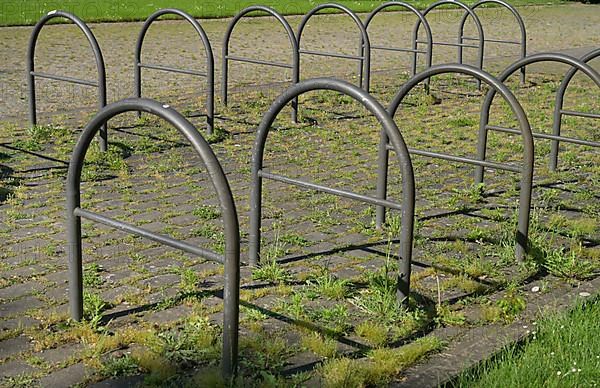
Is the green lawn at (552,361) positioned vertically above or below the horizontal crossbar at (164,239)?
below

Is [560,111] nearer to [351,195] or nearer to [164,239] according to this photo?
[351,195]

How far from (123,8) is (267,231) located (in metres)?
15.2

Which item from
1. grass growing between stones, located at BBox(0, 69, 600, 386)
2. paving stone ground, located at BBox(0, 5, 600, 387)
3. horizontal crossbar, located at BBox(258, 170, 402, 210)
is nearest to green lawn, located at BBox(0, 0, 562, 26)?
paving stone ground, located at BBox(0, 5, 600, 387)

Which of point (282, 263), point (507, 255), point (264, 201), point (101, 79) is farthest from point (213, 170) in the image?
point (101, 79)

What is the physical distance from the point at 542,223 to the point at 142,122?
160 inches

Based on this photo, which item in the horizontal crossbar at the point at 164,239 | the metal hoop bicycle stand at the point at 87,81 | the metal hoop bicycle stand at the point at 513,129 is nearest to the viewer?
the horizontal crossbar at the point at 164,239

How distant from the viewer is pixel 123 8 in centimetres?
1966

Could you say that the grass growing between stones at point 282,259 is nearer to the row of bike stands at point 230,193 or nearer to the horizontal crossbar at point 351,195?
the row of bike stands at point 230,193

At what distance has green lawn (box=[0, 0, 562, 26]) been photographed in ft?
57.0

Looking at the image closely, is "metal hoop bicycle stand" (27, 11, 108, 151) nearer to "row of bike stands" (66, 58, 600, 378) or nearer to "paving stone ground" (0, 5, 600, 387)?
"paving stone ground" (0, 5, 600, 387)

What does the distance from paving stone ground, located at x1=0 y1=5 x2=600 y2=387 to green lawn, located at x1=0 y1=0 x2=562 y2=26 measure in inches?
298

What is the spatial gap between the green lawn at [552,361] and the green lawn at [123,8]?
13976 mm

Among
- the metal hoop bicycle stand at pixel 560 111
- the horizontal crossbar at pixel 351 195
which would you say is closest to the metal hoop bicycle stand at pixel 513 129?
the metal hoop bicycle stand at pixel 560 111

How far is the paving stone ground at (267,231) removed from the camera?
154 inches
